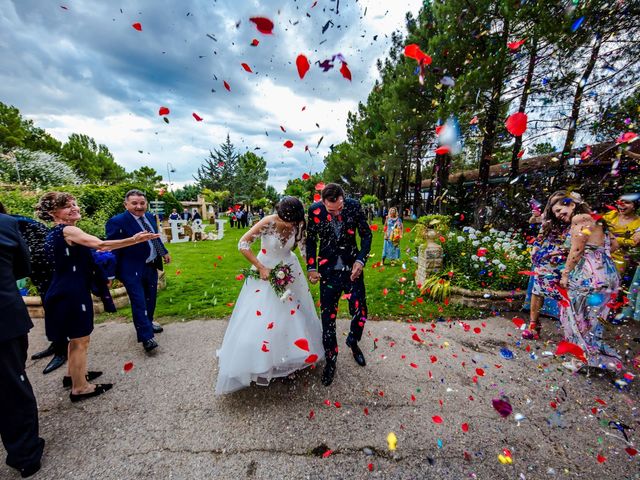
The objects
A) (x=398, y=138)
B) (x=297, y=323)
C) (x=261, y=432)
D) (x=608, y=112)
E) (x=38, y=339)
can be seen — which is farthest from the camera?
(x=398, y=138)

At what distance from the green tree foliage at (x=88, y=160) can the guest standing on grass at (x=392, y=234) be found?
37612mm

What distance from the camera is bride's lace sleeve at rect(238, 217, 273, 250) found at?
2846 mm

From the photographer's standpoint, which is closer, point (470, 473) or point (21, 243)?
point (470, 473)

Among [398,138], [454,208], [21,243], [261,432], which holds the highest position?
[398,138]

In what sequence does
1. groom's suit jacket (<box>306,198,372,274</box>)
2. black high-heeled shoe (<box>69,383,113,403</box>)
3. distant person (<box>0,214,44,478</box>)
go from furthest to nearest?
groom's suit jacket (<box>306,198,372,274</box>), black high-heeled shoe (<box>69,383,113,403</box>), distant person (<box>0,214,44,478</box>)

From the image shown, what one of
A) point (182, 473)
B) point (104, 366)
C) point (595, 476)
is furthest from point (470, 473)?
point (104, 366)

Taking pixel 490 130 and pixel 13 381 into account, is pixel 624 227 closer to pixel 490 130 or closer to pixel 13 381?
pixel 13 381

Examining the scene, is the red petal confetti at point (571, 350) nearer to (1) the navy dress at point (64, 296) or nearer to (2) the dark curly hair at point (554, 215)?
(2) the dark curly hair at point (554, 215)

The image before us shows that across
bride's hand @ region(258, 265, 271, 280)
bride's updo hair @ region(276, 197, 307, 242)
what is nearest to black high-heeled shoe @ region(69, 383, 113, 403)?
bride's hand @ region(258, 265, 271, 280)

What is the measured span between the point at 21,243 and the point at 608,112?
396 inches

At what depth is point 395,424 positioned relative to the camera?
238 cm

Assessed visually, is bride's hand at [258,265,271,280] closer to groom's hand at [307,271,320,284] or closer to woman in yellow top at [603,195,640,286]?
groom's hand at [307,271,320,284]

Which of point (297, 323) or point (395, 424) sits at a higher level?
point (297, 323)

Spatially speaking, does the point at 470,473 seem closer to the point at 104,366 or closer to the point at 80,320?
the point at 80,320
